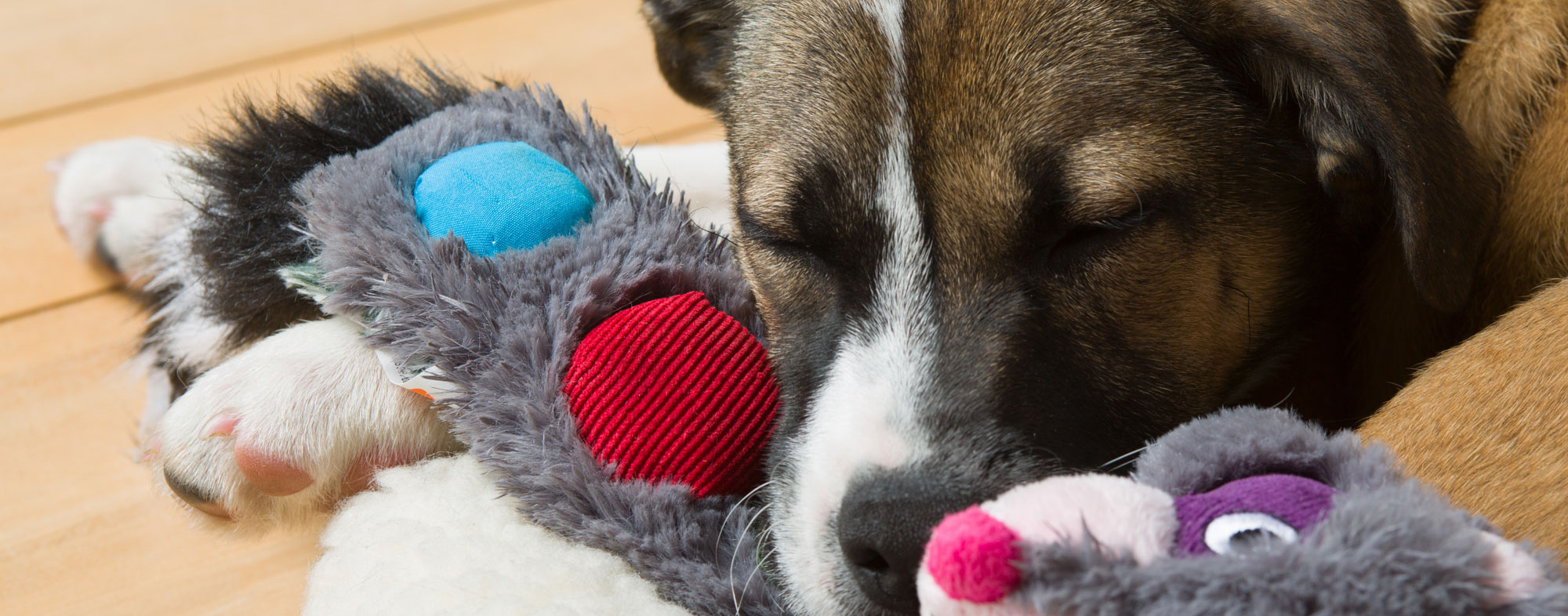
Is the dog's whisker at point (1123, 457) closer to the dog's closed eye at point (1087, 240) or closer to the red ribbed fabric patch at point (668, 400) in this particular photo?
the dog's closed eye at point (1087, 240)

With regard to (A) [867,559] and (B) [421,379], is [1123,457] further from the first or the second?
(B) [421,379]

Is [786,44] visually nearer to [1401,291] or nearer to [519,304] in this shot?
[519,304]

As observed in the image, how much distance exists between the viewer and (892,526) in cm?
123

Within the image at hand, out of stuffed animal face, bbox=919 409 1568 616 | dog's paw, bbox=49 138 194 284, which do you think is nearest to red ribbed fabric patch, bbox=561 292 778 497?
stuffed animal face, bbox=919 409 1568 616

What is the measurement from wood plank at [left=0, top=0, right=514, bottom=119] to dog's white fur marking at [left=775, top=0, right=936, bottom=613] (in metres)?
2.33

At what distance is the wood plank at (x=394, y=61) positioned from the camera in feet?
8.35

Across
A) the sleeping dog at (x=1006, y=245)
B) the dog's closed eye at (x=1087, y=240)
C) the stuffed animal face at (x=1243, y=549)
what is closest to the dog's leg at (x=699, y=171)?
the sleeping dog at (x=1006, y=245)

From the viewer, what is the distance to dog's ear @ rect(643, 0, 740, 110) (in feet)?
6.47

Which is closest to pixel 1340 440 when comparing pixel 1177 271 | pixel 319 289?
pixel 1177 271

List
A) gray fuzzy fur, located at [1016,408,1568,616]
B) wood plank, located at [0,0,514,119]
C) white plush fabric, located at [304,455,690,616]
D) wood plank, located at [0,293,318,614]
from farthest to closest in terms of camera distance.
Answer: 1. wood plank, located at [0,0,514,119]
2. wood plank, located at [0,293,318,614]
3. white plush fabric, located at [304,455,690,616]
4. gray fuzzy fur, located at [1016,408,1568,616]

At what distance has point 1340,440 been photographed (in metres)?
1.07

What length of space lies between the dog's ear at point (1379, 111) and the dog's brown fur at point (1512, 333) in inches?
4.5

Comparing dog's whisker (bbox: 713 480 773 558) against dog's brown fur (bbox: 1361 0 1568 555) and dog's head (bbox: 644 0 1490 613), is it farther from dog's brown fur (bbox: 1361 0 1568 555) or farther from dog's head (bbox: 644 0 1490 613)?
dog's brown fur (bbox: 1361 0 1568 555)

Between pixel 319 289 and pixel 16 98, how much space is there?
198cm
